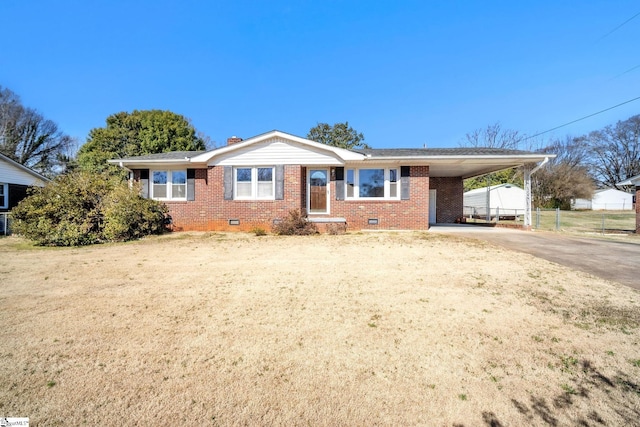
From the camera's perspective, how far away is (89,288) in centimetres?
477

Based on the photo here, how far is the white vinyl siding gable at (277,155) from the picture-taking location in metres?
12.6

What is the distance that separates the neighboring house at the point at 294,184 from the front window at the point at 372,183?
3cm

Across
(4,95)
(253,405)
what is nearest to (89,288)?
(253,405)

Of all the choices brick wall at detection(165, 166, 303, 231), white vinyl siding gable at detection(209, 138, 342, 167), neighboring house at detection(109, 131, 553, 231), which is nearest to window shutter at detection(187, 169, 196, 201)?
neighboring house at detection(109, 131, 553, 231)

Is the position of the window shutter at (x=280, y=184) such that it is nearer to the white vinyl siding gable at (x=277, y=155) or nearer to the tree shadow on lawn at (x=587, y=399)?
the white vinyl siding gable at (x=277, y=155)

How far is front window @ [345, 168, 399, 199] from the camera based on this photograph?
42.3ft

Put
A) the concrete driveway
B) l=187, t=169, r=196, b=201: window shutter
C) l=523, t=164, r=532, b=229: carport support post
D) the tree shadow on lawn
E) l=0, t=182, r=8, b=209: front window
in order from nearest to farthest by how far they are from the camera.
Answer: the tree shadow on lawn < the concrete driveway < l=523, t=164, r=532, b=229: carport support post < l=187, t=169, r=196, b=201: window shutter < l=0, t=182, r=8, b=209: front window

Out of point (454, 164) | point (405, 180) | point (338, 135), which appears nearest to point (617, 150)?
point (338, 135)

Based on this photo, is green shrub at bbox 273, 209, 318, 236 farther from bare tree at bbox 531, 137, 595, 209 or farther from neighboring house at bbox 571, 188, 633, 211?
neighboring house at bbox 571, 188, 633, 211

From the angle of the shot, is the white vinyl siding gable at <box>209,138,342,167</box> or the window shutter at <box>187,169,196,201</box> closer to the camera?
the white vinyl siding gable at <box>209,138,342,167</box>

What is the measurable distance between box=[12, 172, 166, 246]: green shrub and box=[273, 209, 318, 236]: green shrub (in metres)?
5.06

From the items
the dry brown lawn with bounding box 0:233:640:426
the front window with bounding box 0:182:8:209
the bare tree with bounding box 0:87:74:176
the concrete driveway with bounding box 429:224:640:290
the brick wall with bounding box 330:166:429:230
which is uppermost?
the bare tree with bounding box 0:87:74:176

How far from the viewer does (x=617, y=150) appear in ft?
164

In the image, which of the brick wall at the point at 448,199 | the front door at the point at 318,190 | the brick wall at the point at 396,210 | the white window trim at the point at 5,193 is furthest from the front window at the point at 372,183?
the white window trim at the point at 5,193
